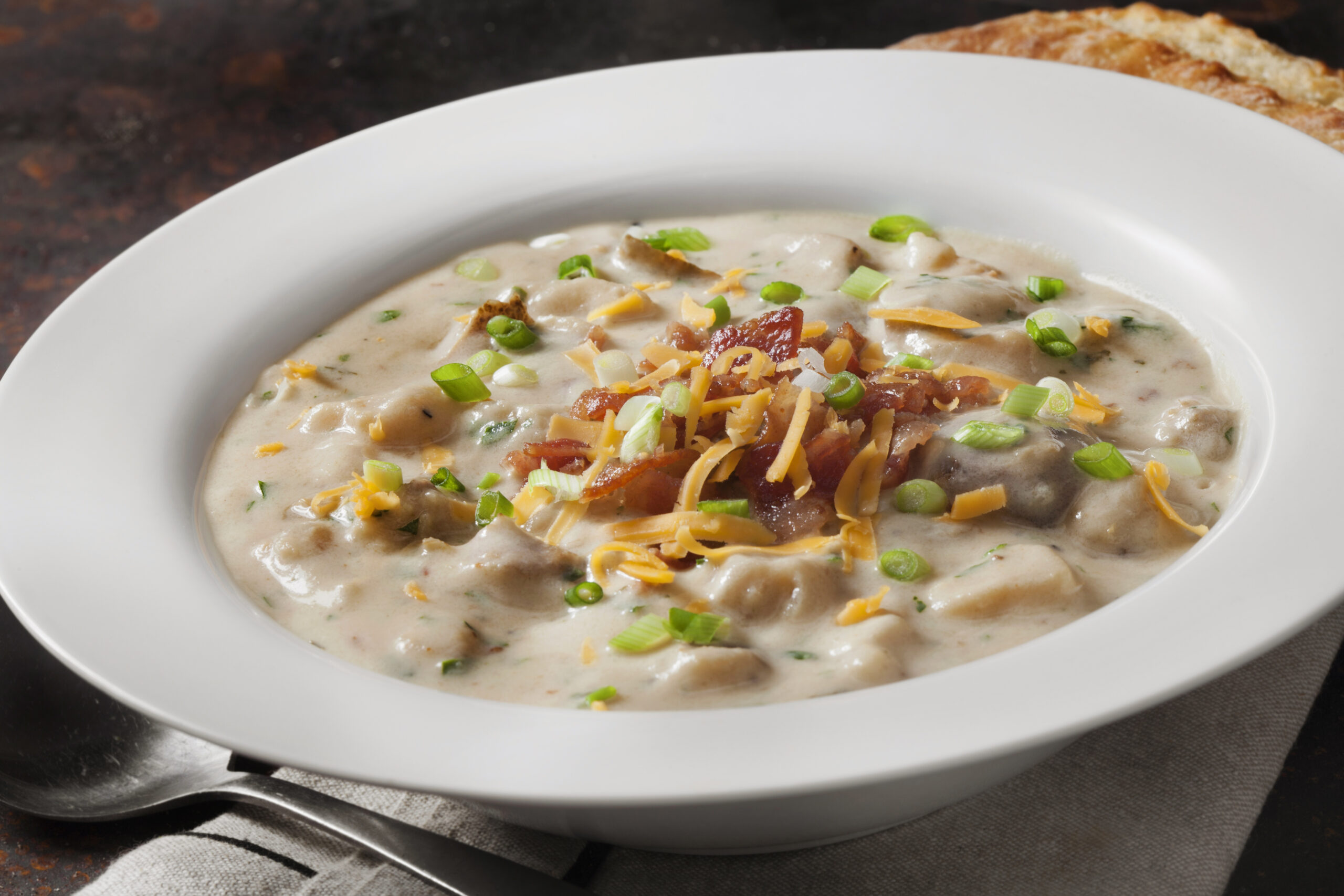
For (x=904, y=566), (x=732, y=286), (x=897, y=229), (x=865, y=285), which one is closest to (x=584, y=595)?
(x=904, y=566)

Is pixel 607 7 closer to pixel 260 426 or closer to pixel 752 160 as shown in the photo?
pixel 752 160

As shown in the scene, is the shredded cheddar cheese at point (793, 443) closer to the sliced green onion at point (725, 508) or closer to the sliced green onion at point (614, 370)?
the sliced green onion at point (725, 508)

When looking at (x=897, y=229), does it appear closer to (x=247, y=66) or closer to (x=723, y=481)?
(x=723, y=481)

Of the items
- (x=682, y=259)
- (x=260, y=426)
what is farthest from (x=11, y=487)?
(x=682, y=259)

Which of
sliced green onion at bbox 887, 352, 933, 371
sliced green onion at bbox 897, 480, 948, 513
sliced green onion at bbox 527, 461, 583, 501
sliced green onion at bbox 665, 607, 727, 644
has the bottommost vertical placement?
sliced green onion at bbox 527, 461, 583, 501

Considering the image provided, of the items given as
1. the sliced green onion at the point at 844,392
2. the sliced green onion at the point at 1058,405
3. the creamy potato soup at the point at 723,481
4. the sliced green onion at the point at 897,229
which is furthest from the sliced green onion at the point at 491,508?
the sliced green onion at the point at 897,229

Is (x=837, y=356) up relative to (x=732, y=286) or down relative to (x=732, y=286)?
up

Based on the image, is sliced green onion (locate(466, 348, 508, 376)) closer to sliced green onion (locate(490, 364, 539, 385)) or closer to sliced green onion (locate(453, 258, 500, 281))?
sliced green onion (locate(490, 364, 539, 385))

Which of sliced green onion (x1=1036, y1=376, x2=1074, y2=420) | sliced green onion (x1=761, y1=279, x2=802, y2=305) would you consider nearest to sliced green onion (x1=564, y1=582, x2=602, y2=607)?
sliced green onion (x1=1036, y1=376, x2=1074, y2=420)
